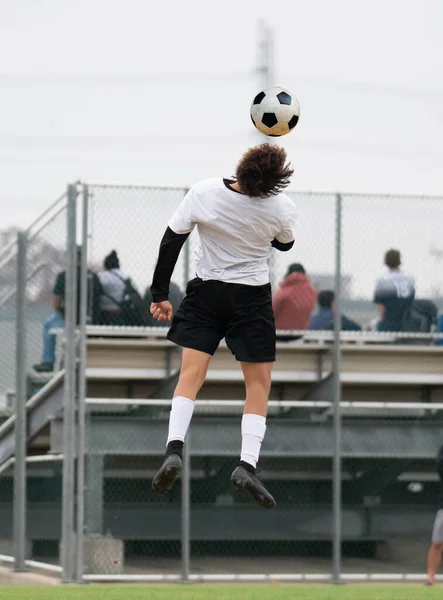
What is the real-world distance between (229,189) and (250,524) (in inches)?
→ 296

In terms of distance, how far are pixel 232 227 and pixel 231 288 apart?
366mm

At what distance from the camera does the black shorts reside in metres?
8.55

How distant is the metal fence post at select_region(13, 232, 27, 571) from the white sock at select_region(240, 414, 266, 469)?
750 centimetres

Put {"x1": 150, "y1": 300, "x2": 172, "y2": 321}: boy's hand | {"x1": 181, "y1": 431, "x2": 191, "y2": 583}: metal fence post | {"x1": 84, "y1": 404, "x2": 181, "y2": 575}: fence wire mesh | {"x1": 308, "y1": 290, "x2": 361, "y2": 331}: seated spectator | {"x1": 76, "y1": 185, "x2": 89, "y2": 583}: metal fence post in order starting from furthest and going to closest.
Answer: {"x1": 308, "y1": 290, "x2": 361, "y2": 331}: seated spectator → {"x1": 181, "y1": 431, "x2": 191, "y2": 583}: metal fence post → {"x1": 84, "y1": 404, "x2": 181, "y2": 575}: fence wire mesh → {"x1": 76, "y1": 185, "x2": 89, "y2": 583}: metal fence post → {"x1": 150, "y1": 300, "x2": 172, "y2": 321}: boy's hand

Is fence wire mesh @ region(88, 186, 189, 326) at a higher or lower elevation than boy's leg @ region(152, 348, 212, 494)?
higher

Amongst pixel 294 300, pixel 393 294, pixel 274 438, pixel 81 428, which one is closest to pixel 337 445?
pixel 274 438

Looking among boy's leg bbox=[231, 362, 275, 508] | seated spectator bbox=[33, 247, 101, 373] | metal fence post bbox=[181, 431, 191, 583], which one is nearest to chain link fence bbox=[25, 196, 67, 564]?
seated spectator bbox=[33, 247, 101, 373]

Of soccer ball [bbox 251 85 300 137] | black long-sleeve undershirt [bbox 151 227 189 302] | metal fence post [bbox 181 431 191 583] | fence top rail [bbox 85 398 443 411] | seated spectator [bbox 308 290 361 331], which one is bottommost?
metal fence post [bbox 181 431 191 583]

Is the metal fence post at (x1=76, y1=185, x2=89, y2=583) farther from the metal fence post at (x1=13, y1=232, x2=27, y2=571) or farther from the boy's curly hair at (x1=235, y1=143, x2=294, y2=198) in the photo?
the boy's curly hair at (x1=235, y1=143, x2=294, y2=198)

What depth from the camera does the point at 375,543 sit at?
1582 cm

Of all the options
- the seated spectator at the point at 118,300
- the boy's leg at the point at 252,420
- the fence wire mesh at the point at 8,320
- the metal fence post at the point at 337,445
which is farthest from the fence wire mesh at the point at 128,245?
the boy's leg at the point at 252,420

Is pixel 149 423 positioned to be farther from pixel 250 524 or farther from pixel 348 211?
pixel 348 211

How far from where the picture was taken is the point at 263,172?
818 cm

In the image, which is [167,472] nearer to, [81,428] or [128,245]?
[81,428]
